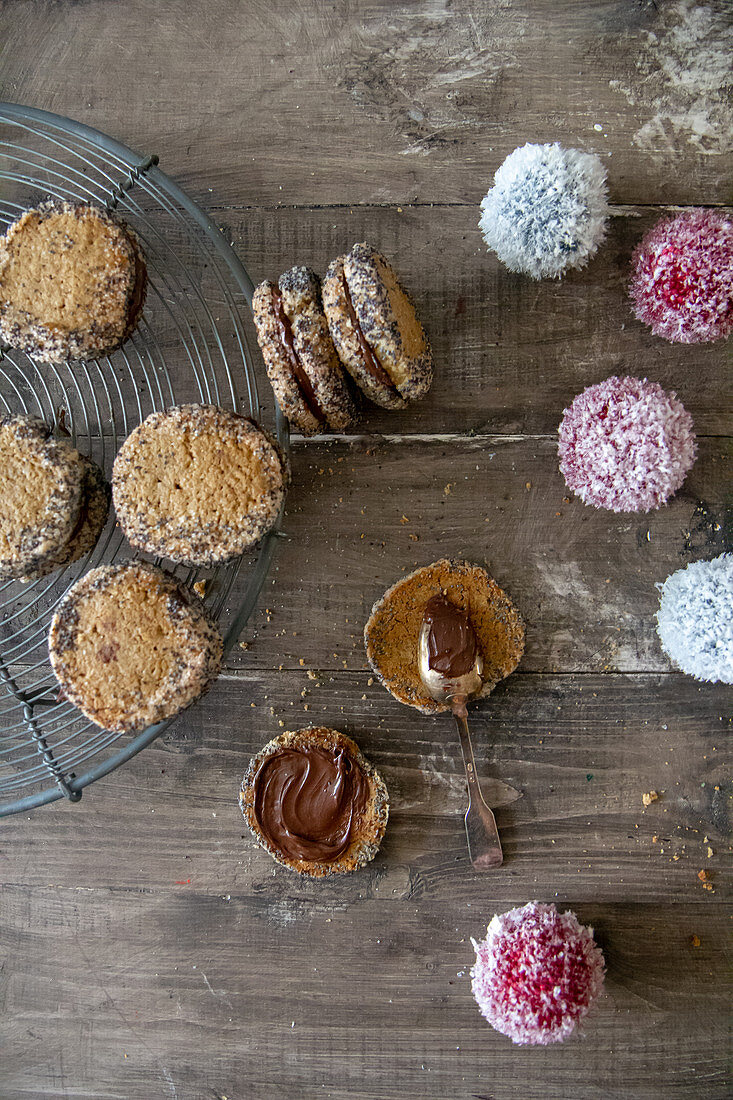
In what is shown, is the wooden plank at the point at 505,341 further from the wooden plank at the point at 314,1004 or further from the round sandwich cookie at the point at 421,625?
the wooden plank at the point at 314,1004

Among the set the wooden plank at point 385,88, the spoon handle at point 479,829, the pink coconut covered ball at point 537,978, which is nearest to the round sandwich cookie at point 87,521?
the wooden plank at point 385,88

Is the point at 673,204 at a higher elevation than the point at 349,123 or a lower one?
lower

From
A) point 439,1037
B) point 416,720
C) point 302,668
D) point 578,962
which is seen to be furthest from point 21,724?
point 578,962

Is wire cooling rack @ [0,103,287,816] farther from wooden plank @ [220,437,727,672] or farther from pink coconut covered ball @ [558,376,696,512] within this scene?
pink coconut covered ball @ [558,376,696,512]

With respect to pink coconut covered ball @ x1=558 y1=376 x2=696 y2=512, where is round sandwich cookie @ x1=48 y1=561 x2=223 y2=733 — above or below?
below

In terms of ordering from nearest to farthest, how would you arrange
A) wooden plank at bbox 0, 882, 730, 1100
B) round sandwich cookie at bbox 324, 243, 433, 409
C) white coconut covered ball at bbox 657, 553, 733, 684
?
1. round sandwich cookie at bbox 324, 243, 433, 409
2. white coconut covered ball at bbox 657, 553, 733, 684
3. wooden plank at bbox 0, 882, 730, 1100

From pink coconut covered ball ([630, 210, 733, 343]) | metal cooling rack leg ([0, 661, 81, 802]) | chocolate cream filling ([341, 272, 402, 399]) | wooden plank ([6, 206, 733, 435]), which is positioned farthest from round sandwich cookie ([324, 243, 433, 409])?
metal cooling rack leg ([0, 661, 81, 802])

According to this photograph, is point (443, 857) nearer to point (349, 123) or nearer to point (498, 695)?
point (498, 695)
